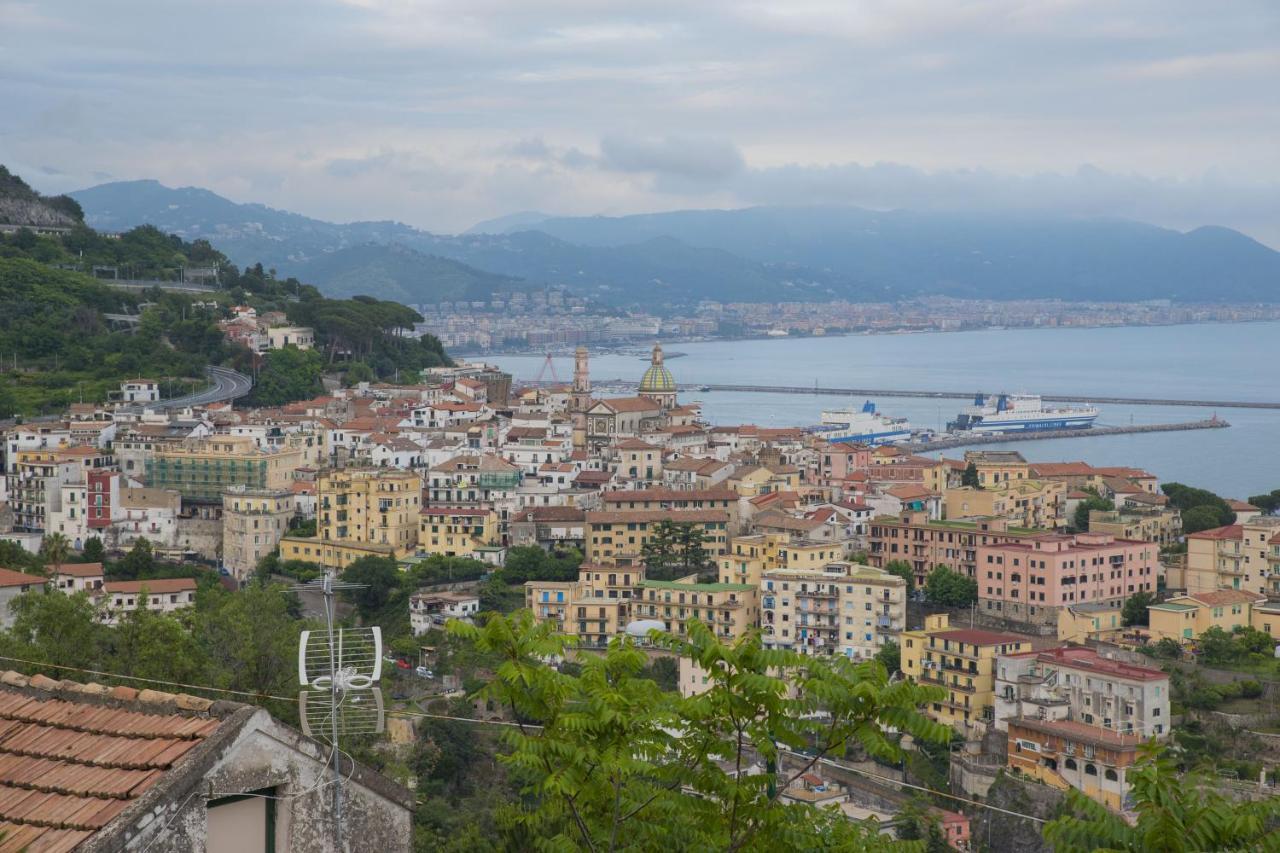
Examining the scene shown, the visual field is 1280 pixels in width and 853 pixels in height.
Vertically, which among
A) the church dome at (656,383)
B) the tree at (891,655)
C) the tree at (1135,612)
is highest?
the church dome at (656,383)

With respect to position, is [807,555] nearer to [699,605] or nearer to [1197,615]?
[699,605]

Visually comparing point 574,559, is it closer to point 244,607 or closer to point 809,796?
point 809,796

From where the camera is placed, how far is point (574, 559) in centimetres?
1992

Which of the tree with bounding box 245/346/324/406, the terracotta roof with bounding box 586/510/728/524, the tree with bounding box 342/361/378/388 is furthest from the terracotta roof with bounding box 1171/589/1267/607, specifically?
the tree with bounding box 342/361/378/388

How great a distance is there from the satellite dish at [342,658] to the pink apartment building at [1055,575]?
15.7 metres

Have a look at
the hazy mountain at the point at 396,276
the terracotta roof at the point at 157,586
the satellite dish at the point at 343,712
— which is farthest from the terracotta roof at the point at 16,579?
the hazy mountain at the point at 396,276

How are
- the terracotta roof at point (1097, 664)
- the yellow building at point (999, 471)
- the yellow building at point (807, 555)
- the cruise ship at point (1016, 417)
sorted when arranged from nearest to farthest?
the terracotta roof at point (1097, 664)
the yellow building at point (807, 555)
the yellow building at point (999, 471)
the cruise ship at point (1016, 417)

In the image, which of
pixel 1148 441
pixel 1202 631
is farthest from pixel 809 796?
pixel 1148 441

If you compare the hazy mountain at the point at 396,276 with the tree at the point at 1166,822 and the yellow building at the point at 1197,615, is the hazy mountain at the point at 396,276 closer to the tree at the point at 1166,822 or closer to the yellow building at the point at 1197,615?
the yellow building at the point at 1197,615

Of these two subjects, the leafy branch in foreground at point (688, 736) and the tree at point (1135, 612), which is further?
the tree at point (1135, 612)

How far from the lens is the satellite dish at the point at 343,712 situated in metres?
2.76

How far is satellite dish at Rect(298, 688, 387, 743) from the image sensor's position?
276cm

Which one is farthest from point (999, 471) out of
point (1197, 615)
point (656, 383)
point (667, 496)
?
point (656, 383)

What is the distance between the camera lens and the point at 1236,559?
62.3 ft
